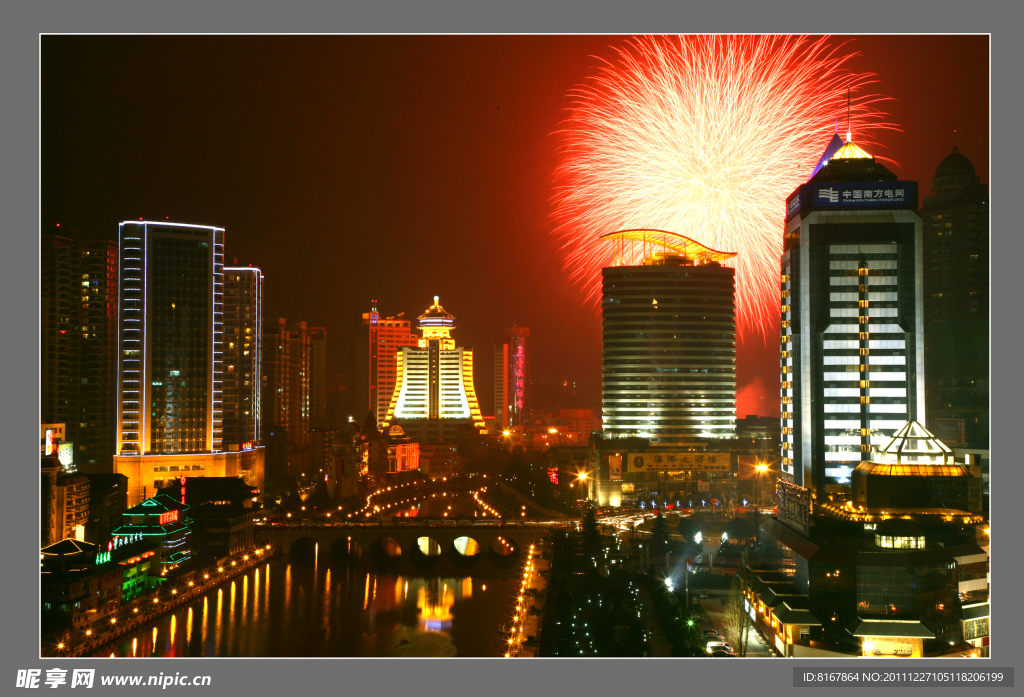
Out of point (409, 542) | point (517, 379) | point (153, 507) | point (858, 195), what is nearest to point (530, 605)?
point (409, 542)

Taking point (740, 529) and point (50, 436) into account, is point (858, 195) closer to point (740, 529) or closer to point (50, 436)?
point (740, 529)

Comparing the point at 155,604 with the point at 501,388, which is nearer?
the point at 155,604

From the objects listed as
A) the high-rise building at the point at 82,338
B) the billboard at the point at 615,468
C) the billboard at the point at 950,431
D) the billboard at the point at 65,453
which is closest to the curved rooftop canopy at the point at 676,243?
the billboard at the point at 615,468

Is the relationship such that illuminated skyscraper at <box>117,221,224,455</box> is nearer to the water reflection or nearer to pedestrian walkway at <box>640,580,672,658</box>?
the water reflection

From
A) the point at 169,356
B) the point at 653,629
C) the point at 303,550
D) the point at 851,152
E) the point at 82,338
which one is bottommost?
the point at 303,550

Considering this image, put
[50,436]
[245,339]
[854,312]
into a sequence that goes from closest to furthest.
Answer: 1. [854,312]
2. [50,436]
3. [245,339]

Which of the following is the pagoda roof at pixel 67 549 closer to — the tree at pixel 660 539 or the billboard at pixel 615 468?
the tree at pixel 660 539

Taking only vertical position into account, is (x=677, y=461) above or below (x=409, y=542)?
above
